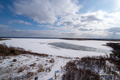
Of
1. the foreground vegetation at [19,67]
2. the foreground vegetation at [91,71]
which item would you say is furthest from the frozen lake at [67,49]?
the foreground vegetation at [19,67]

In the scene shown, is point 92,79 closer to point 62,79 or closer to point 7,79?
point 62,79

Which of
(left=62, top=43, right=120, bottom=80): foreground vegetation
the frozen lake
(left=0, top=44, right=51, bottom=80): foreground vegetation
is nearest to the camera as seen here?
(left=0, top=44, right=51, bottom=80): foreground vegetation

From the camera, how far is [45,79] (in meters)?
3.86

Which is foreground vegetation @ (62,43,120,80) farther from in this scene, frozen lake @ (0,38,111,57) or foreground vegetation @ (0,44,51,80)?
frozen lake @ (0,38,111,57)

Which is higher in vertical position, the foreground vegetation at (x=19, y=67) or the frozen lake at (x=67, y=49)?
the foreground vegetation at (x=19, y=67)

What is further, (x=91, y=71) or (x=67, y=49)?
(x=67, y=49)

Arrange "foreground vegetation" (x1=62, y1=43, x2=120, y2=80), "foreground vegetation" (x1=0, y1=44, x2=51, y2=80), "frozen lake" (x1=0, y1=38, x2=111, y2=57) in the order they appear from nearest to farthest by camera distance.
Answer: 1. "foreground vegetation" (x1=0, y1=44, x2=51, y2=80)
2. "foreground vegetation" (x1=62, y1=43, x2=120, y2=80)
3. "frozen lake" (x1=0, y1=38, x2=111, y2=57)

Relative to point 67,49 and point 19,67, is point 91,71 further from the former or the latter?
point 67,49

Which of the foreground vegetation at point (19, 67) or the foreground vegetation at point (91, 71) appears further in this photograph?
the foreground vegetation at point (91, 71)

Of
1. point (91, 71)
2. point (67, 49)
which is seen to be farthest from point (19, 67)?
point (67, 49)

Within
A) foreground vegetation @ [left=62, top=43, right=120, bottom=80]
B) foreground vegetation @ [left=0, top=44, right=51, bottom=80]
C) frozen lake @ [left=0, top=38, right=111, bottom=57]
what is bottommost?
frozen lake @ [left=0, top=38, right=111, bottom=57]

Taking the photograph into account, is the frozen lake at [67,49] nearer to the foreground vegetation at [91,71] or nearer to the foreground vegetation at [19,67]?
the foreground vegetation at [91,71]

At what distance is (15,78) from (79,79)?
4374 millimetres

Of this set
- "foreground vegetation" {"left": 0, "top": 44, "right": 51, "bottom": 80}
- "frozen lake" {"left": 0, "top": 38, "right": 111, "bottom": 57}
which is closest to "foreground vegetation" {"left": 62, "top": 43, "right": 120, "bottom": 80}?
"foreground vegetation" {"left": 0, "top": 44, "right": 51, "bottom": 80}
